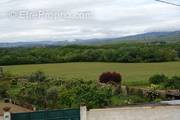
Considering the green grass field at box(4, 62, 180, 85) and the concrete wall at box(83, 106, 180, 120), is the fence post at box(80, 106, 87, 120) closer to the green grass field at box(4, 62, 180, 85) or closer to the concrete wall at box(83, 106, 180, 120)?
the concrete wall at box(83, 106, 180, 120)

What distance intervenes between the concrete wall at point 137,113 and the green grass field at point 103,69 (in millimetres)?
33106

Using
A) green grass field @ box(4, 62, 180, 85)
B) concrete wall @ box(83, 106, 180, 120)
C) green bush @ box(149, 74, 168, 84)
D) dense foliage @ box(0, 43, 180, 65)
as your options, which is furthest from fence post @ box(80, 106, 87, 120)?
dense foliage @ box(0, 43, 180, 65)

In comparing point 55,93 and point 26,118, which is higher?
point 26,118

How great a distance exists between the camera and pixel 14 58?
238ft

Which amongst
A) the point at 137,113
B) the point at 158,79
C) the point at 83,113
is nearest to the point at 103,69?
the point at 158,79

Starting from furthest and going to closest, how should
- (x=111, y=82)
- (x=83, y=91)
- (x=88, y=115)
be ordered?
(x=111, y=82) → (x=83, y=91) → (x=88, y=115)

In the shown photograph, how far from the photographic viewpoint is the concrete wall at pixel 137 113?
56.8 ft

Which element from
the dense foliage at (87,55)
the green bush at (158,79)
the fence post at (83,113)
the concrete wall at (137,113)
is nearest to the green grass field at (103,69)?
the green bush at (158,79)

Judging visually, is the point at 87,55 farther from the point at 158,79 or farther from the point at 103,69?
the point at 158,79

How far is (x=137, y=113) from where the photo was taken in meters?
17.8

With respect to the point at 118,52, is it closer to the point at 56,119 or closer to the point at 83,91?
the point at 83,91

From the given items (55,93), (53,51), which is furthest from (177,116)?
(53,51)

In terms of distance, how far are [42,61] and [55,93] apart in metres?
37.5

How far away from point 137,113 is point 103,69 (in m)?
47.5
